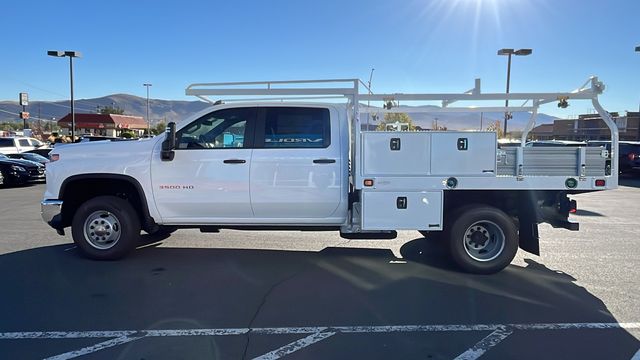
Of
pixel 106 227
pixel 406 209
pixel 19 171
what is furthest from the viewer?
pixel 19 171

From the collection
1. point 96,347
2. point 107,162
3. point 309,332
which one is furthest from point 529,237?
point 107,162

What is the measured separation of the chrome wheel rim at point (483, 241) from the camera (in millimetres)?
5898

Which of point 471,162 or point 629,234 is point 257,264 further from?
point 629,234

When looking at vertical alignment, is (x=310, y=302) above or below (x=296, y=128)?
below

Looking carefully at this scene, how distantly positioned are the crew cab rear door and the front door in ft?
0.53

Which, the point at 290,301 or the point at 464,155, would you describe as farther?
the point at 464,155

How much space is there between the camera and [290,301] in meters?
4.93

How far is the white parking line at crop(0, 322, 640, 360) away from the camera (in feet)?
12.7

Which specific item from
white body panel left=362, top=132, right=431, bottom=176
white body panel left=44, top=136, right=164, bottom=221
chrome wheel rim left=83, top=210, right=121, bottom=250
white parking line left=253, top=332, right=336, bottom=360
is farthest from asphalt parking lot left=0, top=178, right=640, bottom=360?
white body panel left=362, top=132, right=431, bottom=176

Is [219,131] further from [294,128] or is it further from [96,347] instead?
[96,347]

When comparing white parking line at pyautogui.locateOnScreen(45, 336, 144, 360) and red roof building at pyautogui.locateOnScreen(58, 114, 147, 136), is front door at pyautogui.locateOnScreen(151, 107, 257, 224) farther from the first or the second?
red roof building at pyautogui.locateOnScreen(58, 114, 147, 136)

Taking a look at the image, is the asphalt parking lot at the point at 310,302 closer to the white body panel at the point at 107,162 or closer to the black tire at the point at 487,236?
the black tire at the point at 487,236

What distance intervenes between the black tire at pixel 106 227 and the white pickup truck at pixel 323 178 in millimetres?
13

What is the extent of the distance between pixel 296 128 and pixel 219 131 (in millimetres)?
971
